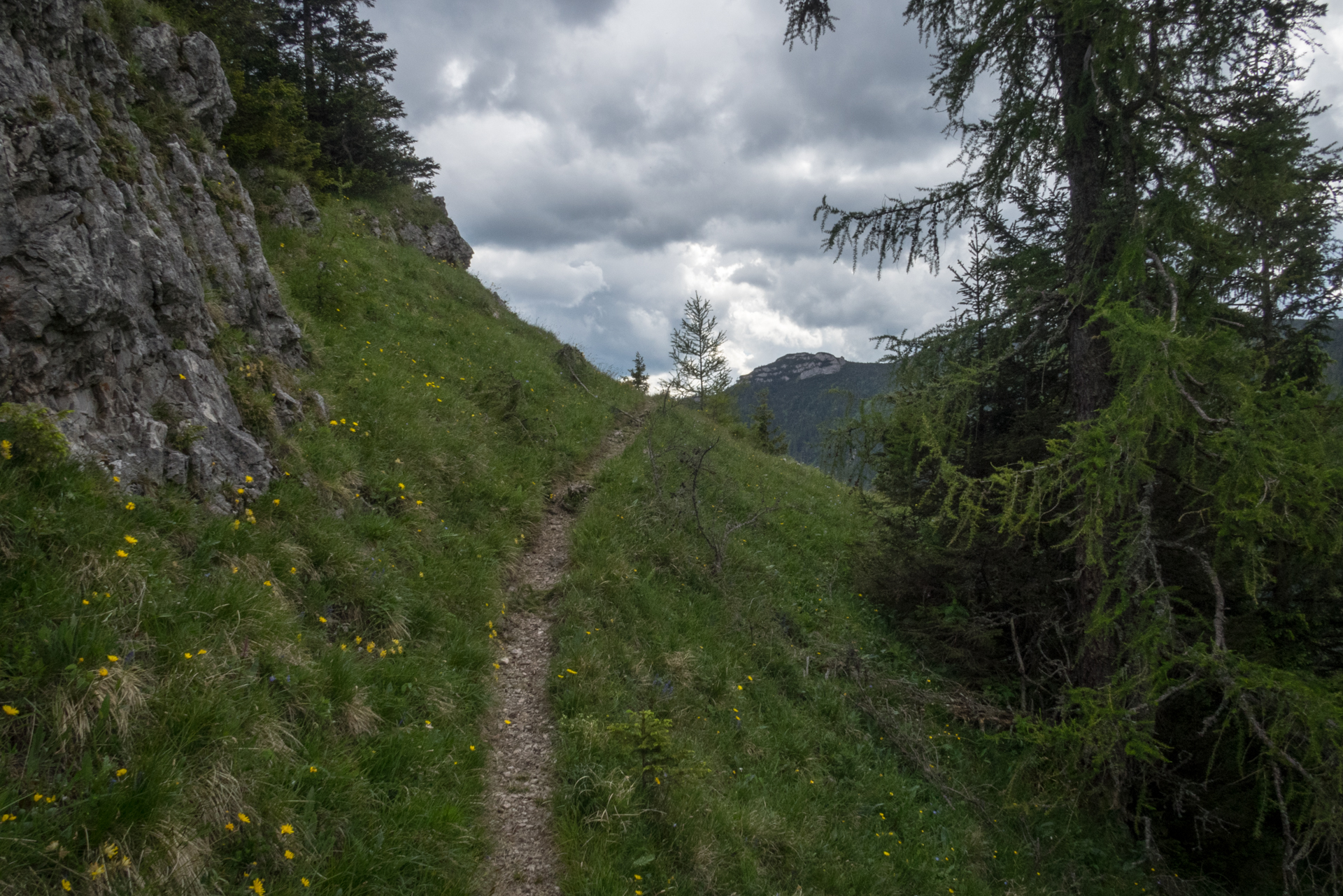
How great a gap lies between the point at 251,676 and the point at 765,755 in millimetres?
5063

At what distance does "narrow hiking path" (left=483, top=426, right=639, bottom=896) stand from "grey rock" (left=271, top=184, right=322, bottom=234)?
37.4ft

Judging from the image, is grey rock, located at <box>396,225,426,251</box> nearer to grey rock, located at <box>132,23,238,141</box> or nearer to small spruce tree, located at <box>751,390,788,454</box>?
grey rock, located at <box>132,23,238,141</box>

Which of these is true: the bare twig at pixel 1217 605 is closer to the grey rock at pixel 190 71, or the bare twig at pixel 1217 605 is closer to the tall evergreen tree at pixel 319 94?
the grey rock at pixel 190 71

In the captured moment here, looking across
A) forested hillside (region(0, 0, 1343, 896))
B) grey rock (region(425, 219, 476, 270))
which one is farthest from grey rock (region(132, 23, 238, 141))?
grey rock (region(425, 219, 476, 270))

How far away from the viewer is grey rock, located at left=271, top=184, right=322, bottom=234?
14.6 m

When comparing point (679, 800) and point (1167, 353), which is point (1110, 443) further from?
point (679, 800)

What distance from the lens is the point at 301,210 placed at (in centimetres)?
1555

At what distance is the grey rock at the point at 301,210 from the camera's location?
1456cm

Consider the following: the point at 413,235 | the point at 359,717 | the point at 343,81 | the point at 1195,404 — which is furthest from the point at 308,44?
the point at 1195,404

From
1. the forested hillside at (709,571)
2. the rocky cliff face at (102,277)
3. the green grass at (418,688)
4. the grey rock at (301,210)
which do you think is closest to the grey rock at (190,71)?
the forested hillside at (709,571)

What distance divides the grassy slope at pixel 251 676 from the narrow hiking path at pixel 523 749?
12.1 inches

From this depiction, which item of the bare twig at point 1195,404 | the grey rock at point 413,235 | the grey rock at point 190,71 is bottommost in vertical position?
the bare twig at point 1195,404

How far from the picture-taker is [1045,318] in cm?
828

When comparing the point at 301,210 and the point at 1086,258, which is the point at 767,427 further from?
the point at 1086,258
